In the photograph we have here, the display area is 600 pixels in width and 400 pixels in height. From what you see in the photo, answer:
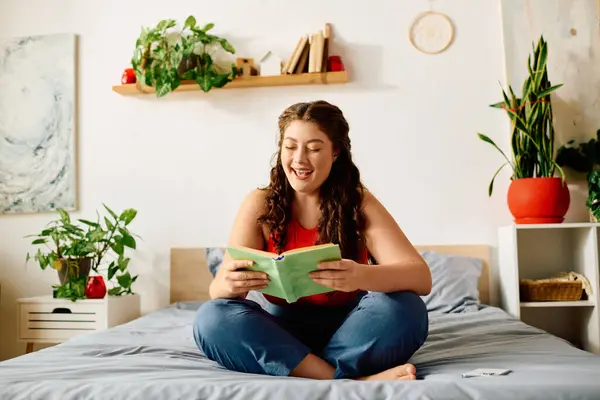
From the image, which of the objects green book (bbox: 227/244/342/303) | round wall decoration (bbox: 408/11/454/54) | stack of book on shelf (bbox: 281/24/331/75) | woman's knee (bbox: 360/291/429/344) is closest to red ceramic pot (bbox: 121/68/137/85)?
stack of book on shelf (bbox: 281/24/331/75)

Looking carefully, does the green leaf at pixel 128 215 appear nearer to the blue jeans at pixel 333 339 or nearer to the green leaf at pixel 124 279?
the green leaf at pixel 124 279

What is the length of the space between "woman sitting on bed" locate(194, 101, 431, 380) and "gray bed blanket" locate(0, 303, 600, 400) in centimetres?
8

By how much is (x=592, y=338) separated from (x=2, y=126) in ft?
10.4

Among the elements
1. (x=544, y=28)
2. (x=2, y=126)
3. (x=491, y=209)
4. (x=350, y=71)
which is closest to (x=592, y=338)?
(x=491, y=209)

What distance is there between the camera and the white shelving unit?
2.76 metres

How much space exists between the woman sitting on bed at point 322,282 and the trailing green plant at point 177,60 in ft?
4.81

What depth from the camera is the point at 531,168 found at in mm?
2900

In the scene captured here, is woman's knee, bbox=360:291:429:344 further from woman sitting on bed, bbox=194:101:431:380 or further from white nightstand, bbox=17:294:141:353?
white nightstand, bbox=17:294:141:353

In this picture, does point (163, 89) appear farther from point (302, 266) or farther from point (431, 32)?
point (302, 266)

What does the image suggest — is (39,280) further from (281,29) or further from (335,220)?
(335,220)

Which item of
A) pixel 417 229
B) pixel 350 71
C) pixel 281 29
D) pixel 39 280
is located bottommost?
pixel 39 280

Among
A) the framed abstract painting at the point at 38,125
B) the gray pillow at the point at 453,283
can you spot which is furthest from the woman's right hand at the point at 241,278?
the framed abstract painting at the point at 38,125

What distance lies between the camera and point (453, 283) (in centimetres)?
278

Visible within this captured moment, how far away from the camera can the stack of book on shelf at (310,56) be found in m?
3.12
